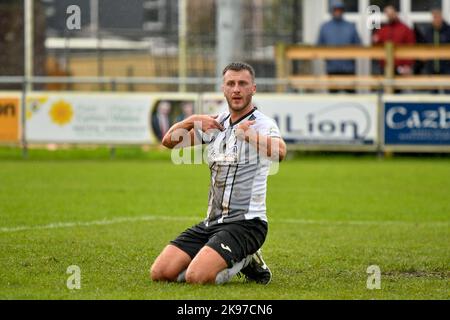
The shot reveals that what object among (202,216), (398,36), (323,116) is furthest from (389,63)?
(202,216)

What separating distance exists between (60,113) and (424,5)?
10398mm

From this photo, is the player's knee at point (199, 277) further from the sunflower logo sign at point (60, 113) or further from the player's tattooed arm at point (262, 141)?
the sunflower logo sign at point (60, 113)

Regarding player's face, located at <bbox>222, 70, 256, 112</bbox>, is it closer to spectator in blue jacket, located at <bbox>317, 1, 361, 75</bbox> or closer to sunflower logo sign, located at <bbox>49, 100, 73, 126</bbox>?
sunflower logo sign, located at <bbox>49, 100, 73, 126</bbox>

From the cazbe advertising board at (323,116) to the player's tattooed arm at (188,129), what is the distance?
13696 millimetres

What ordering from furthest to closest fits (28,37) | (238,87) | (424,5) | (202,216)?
(424,5), (28,37), (202,216), (238,87)

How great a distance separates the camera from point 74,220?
13.5 metres

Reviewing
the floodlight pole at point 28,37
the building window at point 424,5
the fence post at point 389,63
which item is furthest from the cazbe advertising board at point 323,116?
the building window at point 424,5

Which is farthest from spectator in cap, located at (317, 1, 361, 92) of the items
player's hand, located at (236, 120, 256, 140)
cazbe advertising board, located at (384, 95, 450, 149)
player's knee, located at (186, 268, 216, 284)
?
player's knee, located at (186, 268, 216, 284)

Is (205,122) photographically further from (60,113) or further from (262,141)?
(60,113)

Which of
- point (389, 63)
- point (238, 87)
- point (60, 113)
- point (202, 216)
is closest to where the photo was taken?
point (238, 87)

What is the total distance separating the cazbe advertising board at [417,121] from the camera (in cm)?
2258

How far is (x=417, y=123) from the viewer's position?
2278 centimetres

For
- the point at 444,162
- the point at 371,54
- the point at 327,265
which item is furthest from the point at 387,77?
the point at 327,265
